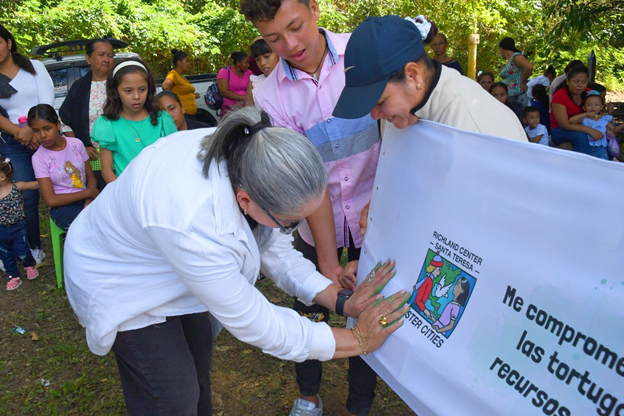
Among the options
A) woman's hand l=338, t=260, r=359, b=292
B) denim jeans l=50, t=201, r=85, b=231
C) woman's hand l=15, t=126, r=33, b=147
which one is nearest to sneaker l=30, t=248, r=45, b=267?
denim jeans l=50, t=201, r=85, b=231

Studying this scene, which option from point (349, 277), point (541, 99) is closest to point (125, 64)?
point (349, 277)

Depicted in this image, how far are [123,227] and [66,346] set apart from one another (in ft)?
8.09

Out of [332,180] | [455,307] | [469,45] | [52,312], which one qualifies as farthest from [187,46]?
[455,307]

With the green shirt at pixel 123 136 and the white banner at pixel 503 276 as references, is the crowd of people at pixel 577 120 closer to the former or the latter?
the green shirt at pixel 123 136

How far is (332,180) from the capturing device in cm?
236

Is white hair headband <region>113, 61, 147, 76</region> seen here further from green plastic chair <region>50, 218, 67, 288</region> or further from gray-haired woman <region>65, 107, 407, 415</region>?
gray-haired woman <region>65, 107, 407, 415</region>

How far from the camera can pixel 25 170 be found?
4.84 meters

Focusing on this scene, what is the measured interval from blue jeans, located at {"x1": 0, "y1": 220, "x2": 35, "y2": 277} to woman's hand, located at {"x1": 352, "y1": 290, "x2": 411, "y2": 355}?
3962mm

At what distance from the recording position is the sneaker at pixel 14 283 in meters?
4.66

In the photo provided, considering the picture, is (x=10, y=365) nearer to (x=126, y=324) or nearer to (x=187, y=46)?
(x=126, y=324)

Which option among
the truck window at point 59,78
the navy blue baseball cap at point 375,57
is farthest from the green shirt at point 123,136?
the truck window at point 59,78

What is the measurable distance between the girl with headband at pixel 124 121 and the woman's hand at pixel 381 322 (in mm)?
2529

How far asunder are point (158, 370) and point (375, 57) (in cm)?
136

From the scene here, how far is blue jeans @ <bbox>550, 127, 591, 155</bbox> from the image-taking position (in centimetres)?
656
